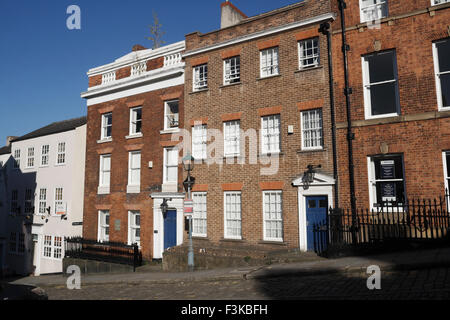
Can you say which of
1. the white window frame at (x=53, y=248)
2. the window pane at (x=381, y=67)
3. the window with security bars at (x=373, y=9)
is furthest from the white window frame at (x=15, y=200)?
the window with security bars at (x=373, y=9)

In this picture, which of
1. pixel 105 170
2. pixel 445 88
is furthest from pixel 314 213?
pixel 105 170

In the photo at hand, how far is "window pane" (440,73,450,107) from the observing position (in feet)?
40.8

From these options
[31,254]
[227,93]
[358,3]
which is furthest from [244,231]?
[31,254]

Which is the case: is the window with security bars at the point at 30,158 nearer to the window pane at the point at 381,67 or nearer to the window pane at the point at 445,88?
the window pane at the point at 381,67

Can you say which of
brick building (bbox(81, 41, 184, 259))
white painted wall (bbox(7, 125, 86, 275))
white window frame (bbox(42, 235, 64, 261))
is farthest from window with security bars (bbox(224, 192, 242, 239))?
white window frame (bbox(42, 235, 64, 261))

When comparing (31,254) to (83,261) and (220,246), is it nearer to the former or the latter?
(83,261)

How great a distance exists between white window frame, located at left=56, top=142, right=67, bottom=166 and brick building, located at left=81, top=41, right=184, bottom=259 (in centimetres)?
276

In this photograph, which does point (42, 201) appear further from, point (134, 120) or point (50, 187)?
point (134, 120)

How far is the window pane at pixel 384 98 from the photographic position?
529 inches

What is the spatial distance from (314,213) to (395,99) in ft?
17.5

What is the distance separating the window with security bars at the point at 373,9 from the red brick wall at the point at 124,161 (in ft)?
30.3

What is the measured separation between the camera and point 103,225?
2094cm

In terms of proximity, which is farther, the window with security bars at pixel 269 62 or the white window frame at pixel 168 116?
the white window frame at pixel 168 116

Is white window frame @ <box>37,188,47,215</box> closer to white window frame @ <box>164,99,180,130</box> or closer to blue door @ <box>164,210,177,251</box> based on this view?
blue door @ <box>164,210,177,251</box>
